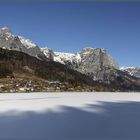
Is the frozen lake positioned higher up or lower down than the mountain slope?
lower down

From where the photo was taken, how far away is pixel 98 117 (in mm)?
6191

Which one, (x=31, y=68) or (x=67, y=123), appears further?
(x=31, y=68)

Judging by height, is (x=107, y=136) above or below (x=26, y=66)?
below

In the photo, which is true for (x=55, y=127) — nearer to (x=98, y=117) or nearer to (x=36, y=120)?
(x=36, y=120)

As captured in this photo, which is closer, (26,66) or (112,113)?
(112,113)

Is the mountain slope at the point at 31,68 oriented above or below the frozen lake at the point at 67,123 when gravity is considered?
above

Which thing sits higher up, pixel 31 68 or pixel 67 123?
pixel 31 68

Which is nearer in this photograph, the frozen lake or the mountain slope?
the frozen lake

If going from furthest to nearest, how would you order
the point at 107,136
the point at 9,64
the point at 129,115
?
1. the point at 9,64
2. the point at 129,115
3. the point at 107,136

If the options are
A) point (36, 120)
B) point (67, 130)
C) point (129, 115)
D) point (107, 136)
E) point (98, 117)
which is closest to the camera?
point (107, 136)

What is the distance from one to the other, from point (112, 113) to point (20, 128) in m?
Answer: 2.35

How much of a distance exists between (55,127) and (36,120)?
0.59m

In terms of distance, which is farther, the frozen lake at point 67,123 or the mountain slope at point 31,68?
the mountain slope at point 31,68

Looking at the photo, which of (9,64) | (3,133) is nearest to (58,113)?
(3,133)
